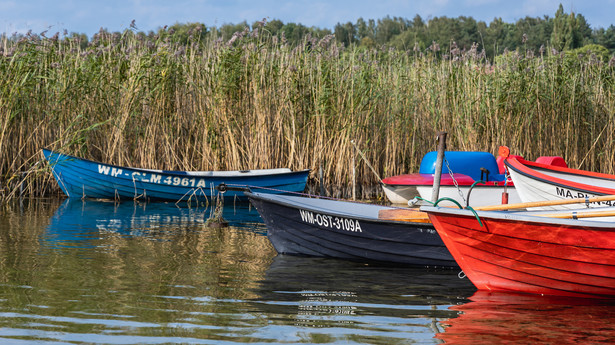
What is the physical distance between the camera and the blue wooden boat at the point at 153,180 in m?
12.4

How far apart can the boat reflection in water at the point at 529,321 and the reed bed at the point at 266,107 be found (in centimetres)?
702

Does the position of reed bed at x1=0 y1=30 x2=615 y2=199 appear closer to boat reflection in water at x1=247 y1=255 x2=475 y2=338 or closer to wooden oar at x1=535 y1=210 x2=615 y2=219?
boat reflection in water at x1=247 y1=255 x2=475 y2=338

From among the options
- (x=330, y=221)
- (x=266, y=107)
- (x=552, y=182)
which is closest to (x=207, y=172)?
(x=266, y=107)

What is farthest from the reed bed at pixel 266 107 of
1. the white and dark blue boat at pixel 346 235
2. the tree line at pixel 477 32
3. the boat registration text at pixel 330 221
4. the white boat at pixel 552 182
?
the tree line at pixel 477 32

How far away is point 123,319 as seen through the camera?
16.4 ft

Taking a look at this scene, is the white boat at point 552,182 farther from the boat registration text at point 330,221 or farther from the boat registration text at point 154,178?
the boat registration text at point 154,178

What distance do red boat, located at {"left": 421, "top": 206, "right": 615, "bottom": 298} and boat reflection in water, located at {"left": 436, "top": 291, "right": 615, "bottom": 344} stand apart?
0.10m

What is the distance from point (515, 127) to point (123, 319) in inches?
382

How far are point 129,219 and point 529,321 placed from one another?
22.3ft

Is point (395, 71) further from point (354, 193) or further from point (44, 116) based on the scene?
point (44, 116)

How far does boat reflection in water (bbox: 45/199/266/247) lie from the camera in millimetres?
9203

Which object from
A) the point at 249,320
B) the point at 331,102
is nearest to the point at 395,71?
the point at 331,102

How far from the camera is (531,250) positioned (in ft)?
20.0

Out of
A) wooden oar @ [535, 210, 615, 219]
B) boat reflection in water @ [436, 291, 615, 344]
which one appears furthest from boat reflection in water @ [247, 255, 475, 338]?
wooden oar @ [535, 210, 615, 219]
